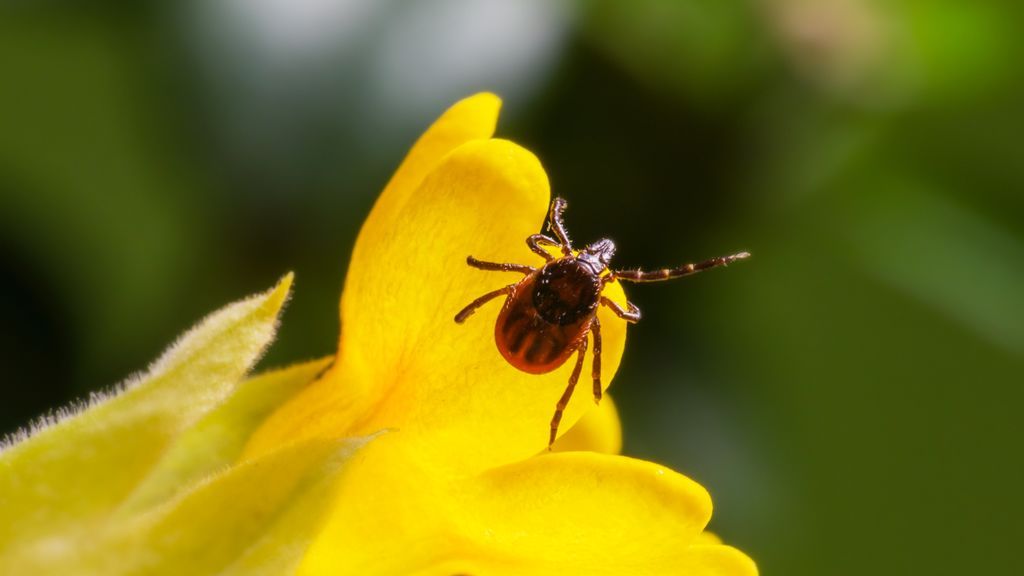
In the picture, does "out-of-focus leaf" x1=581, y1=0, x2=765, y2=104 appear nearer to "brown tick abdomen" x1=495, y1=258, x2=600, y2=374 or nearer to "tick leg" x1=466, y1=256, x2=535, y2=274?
"brown tick abdomen" x1=495, y1=258, x2=600, y2=374

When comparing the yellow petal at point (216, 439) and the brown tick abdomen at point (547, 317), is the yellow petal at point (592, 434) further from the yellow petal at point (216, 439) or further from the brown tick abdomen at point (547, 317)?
the yellow petal at point (216, 439)

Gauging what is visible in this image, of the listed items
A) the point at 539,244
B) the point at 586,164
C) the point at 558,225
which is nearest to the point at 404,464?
the point at 539,244

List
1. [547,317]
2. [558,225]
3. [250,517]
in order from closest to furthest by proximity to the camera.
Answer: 1. [250,517]
2. [547,317]
3. [558,225]

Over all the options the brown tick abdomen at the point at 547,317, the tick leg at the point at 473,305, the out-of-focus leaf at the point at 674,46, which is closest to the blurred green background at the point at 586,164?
the out-of-focus leaf at the point at 674,46

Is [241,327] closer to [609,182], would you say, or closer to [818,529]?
[609,182]

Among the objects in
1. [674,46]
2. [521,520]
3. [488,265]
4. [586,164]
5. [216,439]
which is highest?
[674,46]

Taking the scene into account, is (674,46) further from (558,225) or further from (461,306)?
(461,306)
